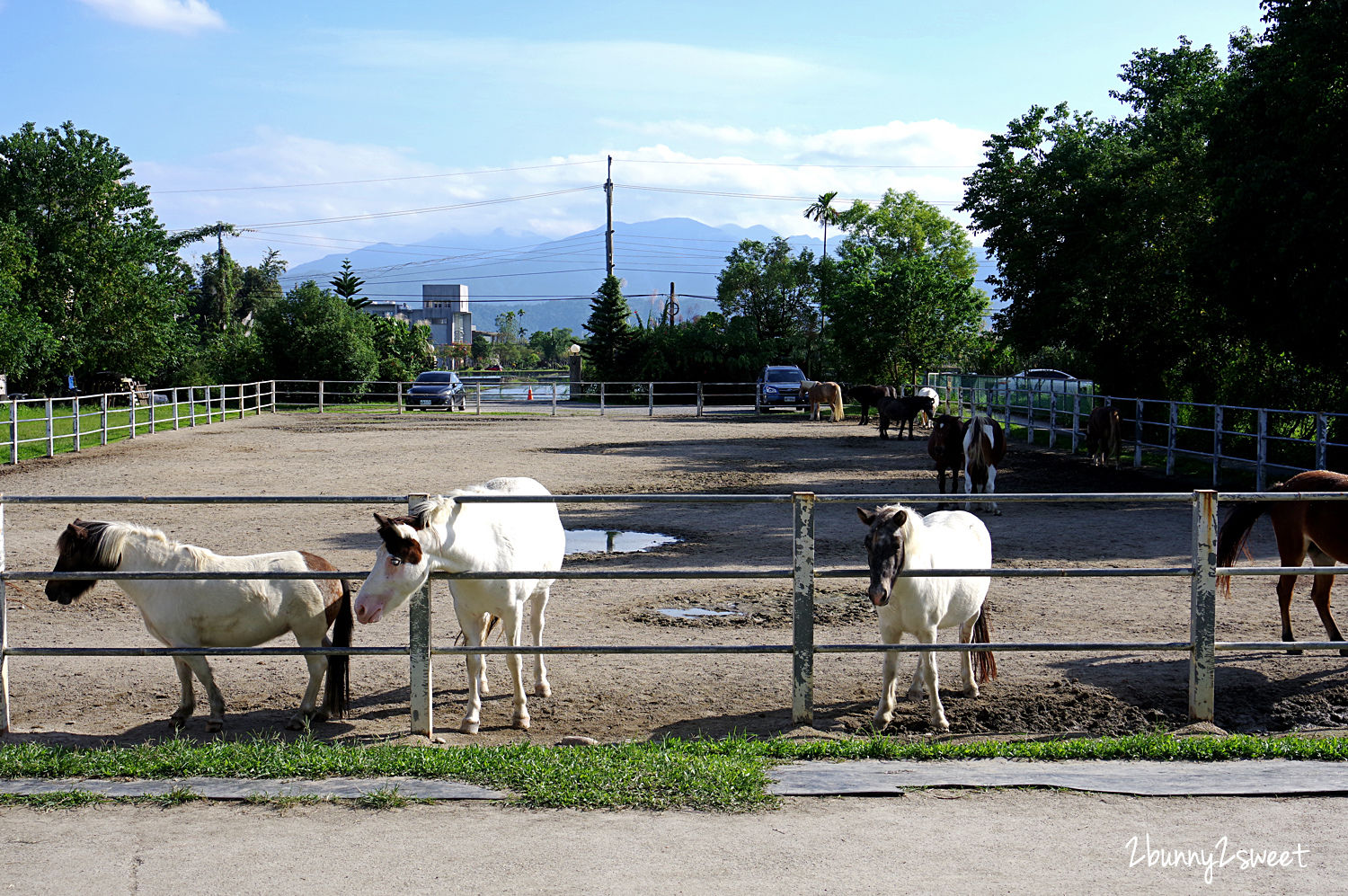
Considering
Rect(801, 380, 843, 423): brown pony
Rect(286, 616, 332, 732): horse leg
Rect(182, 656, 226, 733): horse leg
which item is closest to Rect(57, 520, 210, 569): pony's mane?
Rect(182, 656, 226, 733): horse leg

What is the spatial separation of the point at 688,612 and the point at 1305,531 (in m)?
4.35

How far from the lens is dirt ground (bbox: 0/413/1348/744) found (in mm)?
5742

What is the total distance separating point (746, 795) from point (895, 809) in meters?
0.58

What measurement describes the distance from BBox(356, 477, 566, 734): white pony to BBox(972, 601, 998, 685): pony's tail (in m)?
2.50

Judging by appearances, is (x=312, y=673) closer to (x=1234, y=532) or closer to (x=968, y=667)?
(x=968, y=667)

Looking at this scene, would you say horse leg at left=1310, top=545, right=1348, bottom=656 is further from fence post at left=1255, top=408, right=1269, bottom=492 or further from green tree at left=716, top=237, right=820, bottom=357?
green tree at left=716, top=237, right=820, bottom=357

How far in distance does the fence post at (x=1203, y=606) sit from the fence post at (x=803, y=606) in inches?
74.4

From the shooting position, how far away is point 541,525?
6.34m

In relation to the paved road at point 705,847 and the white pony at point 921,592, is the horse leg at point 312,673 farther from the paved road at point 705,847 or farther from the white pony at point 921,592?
the white pony at point 921,592

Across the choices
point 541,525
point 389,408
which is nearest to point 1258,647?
point 541,525

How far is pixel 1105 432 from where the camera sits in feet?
60.2

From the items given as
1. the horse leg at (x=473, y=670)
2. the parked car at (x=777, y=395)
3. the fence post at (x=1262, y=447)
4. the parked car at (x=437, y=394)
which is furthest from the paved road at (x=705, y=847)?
the parked car at (x=437, y=394)

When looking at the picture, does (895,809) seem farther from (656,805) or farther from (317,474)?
(317,474)

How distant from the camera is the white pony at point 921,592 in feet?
17.6
